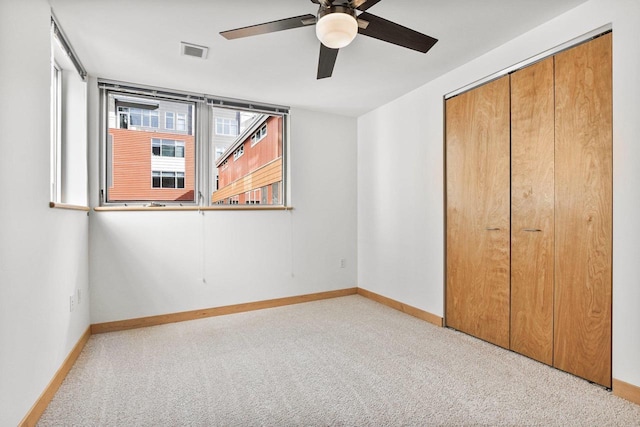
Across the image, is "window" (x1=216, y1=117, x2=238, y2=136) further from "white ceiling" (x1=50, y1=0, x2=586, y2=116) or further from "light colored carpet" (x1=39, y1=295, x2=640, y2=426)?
"light colored carpet" (x1=39, y1=295, x2=640, y2=426)

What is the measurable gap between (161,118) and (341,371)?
3.00m

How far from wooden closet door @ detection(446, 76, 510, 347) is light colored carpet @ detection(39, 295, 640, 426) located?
0.70 ft

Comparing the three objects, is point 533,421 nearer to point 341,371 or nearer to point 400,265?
point 341,371

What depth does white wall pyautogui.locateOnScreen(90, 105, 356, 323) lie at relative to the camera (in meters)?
3.23

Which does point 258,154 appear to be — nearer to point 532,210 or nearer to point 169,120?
point 169,120

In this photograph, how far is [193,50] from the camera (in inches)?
104

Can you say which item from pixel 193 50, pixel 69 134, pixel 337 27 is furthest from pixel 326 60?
pixel 69 134

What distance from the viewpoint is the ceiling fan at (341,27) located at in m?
1.65

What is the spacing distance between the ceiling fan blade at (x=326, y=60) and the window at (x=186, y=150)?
1.74m

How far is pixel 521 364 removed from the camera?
239 centimetres

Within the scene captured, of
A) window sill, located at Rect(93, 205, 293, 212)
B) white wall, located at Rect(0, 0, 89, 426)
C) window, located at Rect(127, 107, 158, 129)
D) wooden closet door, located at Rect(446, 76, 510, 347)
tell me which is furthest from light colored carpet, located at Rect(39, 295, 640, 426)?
window, located at Rect(127, 107, 158, 129)

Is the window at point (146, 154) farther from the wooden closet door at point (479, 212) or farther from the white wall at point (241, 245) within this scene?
the wooden closet door at point (479, 212)

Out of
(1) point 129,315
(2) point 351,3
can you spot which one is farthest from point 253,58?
(1) point 129,315

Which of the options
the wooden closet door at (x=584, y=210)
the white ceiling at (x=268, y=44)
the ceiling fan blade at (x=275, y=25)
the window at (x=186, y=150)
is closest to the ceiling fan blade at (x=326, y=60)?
the ceiling fan blade at (x=275, y=25)
